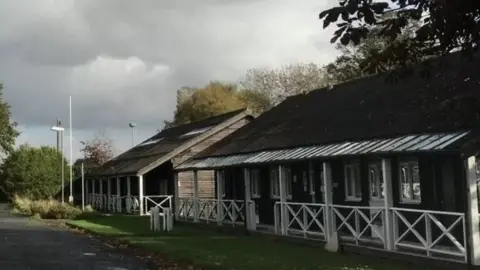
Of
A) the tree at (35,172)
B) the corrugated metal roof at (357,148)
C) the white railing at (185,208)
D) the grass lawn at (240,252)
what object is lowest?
the grass lawn at (240,252)

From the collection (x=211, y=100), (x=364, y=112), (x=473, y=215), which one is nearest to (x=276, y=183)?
(x=364, y=112)

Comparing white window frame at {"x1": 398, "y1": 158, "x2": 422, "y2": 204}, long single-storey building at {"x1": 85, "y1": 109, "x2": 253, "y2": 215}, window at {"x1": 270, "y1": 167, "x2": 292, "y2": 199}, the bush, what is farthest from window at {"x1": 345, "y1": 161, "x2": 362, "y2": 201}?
the bush

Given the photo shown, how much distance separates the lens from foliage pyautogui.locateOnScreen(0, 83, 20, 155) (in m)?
62.8

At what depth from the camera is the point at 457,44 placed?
6.25m

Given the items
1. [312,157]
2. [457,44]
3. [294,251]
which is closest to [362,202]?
[312,157]

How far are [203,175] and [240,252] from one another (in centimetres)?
2406

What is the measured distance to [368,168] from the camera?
69.5ft

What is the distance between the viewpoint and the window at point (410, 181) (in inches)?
742

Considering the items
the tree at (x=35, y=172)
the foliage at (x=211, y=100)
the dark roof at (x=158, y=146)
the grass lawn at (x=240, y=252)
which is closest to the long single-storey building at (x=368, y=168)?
the grass lawn at (x=240, y=252)

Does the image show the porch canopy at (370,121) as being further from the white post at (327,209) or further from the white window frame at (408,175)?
the white window frame at (408,175)

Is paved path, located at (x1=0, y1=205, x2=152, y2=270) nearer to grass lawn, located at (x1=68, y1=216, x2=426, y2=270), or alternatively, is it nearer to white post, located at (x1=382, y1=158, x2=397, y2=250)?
grass lawn, located at (x1=68, y1=216, x2=426, y2=270)

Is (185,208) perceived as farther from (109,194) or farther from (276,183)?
(109,194)

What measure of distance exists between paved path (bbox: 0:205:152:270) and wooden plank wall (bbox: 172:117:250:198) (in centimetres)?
1412

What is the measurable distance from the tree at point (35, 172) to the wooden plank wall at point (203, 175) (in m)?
22.5
